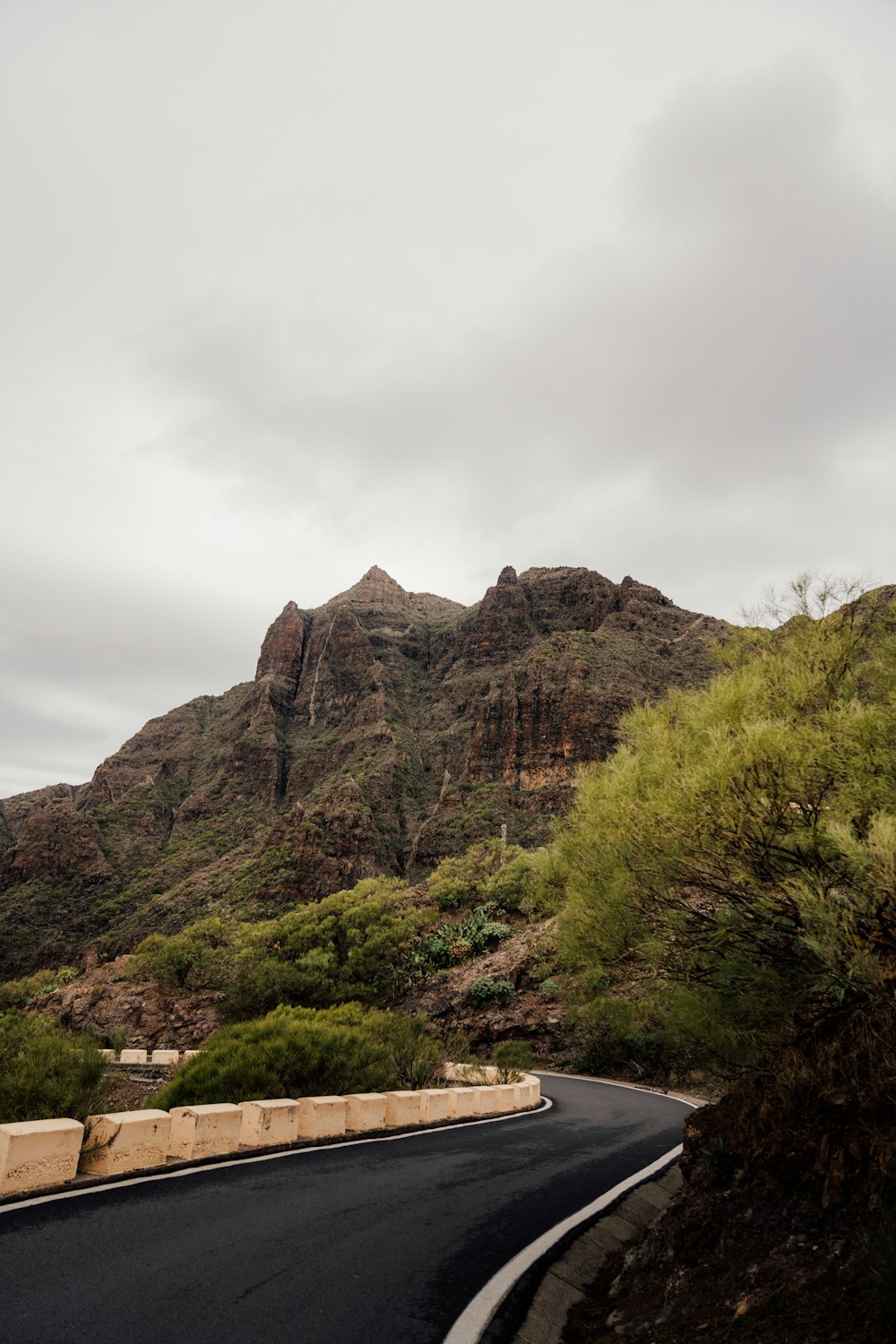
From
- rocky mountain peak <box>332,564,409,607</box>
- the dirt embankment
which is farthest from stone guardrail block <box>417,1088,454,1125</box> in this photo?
rocky mountain peak <box>332,564,409,607</box>

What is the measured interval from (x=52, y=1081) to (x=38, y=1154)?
2.49 metres

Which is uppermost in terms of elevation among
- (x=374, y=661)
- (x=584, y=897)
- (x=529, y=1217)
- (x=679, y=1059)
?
(x=374, y=661)

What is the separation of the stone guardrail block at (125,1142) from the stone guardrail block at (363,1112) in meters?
3.69

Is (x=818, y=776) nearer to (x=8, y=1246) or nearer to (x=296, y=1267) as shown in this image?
(x=296, y=1267)

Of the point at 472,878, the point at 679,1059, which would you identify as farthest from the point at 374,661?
the point at 679,1059

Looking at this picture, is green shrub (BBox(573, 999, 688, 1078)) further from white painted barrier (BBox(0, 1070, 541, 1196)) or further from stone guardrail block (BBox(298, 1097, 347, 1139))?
stone guardrail block (BBox(298, 1097, 347, 1139))

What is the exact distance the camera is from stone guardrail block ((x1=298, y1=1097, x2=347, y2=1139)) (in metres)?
9.43

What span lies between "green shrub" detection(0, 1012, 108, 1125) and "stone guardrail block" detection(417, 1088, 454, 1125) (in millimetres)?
5589

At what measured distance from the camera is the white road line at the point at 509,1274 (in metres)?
4.57

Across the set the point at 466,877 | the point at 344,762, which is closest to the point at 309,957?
the point at 466,877

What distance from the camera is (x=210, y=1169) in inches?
295

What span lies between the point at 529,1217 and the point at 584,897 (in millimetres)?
3981

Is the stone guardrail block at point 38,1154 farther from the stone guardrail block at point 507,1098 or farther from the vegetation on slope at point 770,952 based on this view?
the stone guardrail block at point 507,1098

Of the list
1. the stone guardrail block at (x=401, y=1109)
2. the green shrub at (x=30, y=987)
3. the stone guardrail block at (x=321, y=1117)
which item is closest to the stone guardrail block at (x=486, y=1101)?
the stone guardrail block at (x=401, y=1109)
